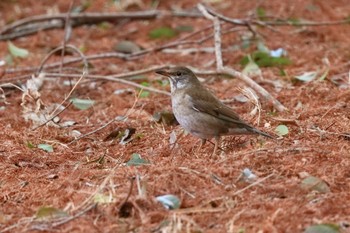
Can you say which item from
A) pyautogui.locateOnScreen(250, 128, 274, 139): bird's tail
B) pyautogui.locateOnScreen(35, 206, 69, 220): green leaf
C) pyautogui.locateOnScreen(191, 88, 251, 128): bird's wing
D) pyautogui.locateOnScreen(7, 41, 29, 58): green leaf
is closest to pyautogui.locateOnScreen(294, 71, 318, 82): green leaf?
pyautogui.locateOnScreen(191, 88, 251, 128): bird's wing

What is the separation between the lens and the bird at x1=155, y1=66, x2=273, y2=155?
A: 20.9 feet

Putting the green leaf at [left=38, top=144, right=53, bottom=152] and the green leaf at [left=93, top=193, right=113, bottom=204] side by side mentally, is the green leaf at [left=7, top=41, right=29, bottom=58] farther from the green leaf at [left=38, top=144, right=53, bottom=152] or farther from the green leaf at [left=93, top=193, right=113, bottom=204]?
Answer: the green leaf at [left=93, top=193, right=113, bottom=204]

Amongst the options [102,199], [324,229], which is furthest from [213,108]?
[324,229]

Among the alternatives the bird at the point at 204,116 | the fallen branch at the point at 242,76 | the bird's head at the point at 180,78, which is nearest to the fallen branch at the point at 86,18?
the fallen branch at the point at 242,76

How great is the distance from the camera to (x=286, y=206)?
5023 millimetres

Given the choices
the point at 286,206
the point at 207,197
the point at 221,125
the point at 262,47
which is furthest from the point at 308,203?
the point at 262,47

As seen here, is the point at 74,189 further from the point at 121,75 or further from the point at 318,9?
the point at 318,9

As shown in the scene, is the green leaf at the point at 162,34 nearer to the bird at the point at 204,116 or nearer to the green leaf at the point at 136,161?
the bird at the point at 204,116

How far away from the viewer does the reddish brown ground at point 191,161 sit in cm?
494

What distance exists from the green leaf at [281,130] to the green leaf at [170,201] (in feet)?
5.64

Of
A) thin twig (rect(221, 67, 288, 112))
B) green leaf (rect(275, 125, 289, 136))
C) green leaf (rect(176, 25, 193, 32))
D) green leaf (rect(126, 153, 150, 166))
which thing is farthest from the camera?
green leaf (rect(176, 25, 193, 32))

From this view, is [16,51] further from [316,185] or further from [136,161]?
[316,185]

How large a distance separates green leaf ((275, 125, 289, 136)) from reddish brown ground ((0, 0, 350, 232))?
0.06 m

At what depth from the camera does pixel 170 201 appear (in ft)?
16.7
